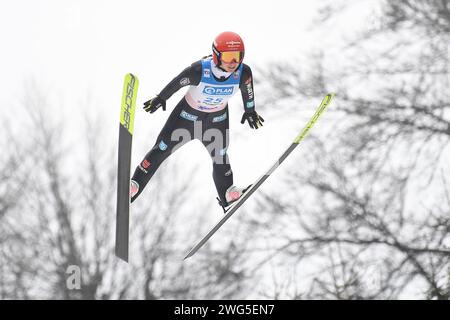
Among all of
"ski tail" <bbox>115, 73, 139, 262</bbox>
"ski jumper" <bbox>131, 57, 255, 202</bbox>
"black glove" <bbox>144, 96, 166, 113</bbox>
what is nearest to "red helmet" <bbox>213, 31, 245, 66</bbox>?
"ski jumper" <bbox>131, 57, 255, 202</bbox>

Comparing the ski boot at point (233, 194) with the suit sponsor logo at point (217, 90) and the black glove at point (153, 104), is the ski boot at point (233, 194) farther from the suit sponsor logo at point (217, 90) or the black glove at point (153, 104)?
the black glove at point (153, 104)

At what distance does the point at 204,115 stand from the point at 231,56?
938 mm

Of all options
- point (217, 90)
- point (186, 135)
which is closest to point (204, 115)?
point (186, 135)

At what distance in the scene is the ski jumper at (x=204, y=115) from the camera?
21.1ft

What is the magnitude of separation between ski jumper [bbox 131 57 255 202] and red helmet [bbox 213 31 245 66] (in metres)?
0.31

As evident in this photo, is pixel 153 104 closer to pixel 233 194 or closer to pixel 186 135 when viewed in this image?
pixel 186 135

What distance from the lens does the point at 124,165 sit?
643 centimetres

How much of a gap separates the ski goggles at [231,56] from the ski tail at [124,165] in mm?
774

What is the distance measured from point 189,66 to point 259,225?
1291 centimetres

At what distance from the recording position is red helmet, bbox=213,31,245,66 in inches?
235

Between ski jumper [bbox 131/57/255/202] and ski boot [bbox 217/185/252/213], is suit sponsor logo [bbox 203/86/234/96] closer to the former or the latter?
ski jumper [bbox 131/57/255/202]

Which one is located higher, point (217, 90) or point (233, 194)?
point (217, 90)
